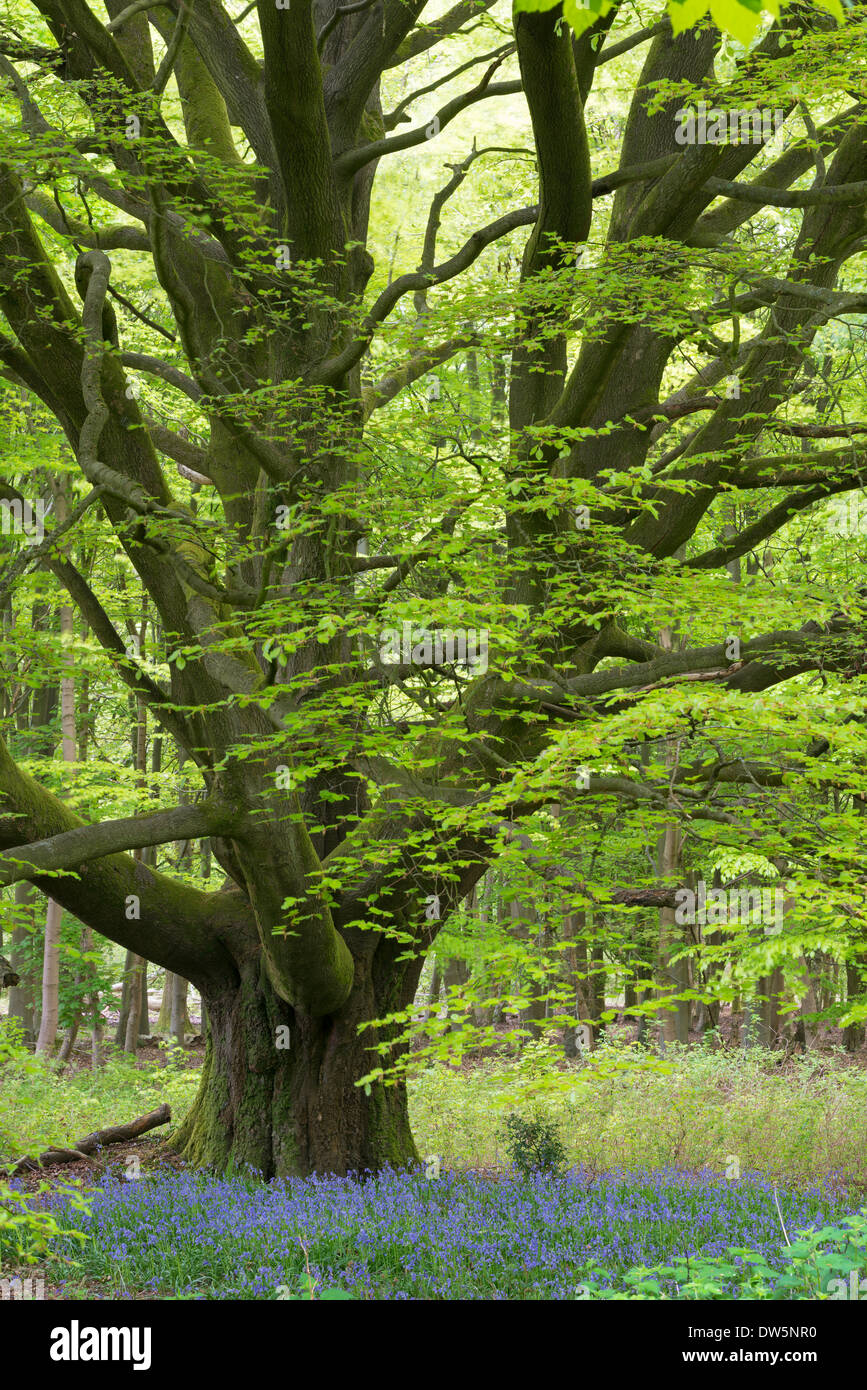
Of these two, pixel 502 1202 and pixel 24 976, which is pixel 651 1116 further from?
pixel 24 976

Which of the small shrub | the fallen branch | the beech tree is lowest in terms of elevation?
the fallen branch

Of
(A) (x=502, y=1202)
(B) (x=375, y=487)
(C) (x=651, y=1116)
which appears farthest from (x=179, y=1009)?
(B) (x=375, y=487)

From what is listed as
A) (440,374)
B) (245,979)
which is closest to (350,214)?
(440,374)

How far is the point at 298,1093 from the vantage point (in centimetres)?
927

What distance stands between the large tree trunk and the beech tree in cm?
3

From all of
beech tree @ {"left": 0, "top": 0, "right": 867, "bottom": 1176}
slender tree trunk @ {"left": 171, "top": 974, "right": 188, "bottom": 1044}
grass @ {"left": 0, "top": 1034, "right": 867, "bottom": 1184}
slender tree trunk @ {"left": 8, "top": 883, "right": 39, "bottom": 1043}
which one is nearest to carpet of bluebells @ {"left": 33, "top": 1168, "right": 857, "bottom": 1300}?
beech tree @ {"left": 0, "top": 0, "right": 867, "bottom": 1176}

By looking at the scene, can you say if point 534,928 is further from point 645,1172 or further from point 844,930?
point 645,1172

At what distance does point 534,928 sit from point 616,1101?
25.5ft

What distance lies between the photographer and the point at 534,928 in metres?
6.43

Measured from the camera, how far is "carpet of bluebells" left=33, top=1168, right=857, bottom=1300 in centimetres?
583

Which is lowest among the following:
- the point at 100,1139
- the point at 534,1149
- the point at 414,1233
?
the point at 100,1139

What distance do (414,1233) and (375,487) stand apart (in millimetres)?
4896

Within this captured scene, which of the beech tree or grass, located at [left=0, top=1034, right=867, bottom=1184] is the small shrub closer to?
grass, located at [left=0, top=1034, right=867, bottom=1184]
